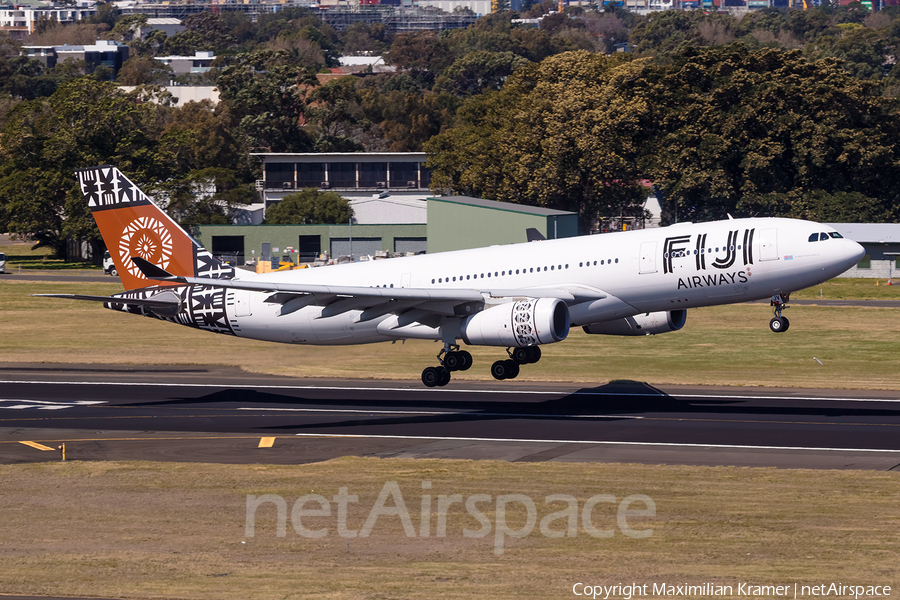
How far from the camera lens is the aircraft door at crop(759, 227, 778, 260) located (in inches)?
1727

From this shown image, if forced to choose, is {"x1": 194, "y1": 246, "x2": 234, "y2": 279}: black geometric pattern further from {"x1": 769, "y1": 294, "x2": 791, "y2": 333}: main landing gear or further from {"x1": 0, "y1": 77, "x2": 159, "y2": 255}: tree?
{"x1": 0, "y1": 77, "x2": 159, "y2": 255}: tree

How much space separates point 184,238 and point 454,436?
1741 centimetres

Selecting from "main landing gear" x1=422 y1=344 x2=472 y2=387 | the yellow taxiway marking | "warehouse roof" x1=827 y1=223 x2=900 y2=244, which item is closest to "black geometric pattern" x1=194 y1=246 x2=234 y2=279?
"main landing gear" x1=422 y1=344 x2=472 y2=387

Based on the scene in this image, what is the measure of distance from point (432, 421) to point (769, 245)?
15315 mm

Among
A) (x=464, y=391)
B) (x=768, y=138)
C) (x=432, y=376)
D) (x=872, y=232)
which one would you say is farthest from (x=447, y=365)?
(x=768, y=138)

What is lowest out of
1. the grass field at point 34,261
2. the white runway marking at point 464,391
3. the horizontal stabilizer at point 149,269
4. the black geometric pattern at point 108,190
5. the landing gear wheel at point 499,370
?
the grass field at point 34,261

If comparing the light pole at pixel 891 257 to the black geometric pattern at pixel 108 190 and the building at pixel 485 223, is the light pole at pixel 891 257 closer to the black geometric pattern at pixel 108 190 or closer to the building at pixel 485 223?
the building at pixel 485 223

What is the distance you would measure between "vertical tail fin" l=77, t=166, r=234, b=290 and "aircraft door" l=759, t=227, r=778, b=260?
2372cm

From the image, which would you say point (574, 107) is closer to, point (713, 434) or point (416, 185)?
point (416, 185)

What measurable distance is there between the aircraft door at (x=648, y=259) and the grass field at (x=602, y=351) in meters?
11.3

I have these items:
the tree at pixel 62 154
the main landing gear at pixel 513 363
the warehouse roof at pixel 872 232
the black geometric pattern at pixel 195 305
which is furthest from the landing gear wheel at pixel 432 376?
the tree at pixel 62 154

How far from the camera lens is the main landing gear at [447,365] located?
47844 millimetres

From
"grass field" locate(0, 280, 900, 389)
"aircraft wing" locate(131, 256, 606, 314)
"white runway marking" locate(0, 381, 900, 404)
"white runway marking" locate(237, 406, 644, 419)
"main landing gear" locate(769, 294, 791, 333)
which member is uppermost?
"aircraft wing" locate(131, 256, 606, 314)

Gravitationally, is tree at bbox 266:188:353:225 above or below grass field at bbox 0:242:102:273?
above
